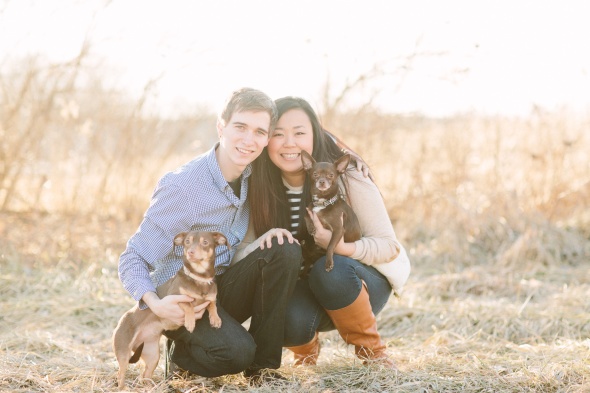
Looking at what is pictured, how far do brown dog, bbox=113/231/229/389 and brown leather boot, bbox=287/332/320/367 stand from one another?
0.77 meters

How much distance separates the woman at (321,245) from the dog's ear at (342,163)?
0.08 meters

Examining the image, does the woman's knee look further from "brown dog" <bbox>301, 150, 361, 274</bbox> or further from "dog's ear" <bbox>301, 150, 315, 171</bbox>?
"dog's ear" <bbox>301, 150, 315, 171</bbox>

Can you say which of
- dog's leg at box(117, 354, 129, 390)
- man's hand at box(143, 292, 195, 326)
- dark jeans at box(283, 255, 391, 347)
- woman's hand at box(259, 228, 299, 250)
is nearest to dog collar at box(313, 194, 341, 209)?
dark jeans at box(283, 255, 391, 347)

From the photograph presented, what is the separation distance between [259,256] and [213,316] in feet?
1.36

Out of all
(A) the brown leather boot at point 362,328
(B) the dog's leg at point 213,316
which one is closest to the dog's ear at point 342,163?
(A) the brown leather boot at point 362,328

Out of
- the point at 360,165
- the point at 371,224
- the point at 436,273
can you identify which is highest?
the point at 360,165

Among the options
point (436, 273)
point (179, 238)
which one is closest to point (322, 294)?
point (179, 238)

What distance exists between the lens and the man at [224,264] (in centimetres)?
335

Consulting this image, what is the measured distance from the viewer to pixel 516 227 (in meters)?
7.14

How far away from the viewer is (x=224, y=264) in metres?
3.69

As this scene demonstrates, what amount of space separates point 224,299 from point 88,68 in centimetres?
463

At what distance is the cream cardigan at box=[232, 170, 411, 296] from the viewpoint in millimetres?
3775

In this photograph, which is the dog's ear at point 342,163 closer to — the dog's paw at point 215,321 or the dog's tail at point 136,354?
the dog's paw at point 215,321

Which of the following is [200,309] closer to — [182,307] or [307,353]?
[182,307]
